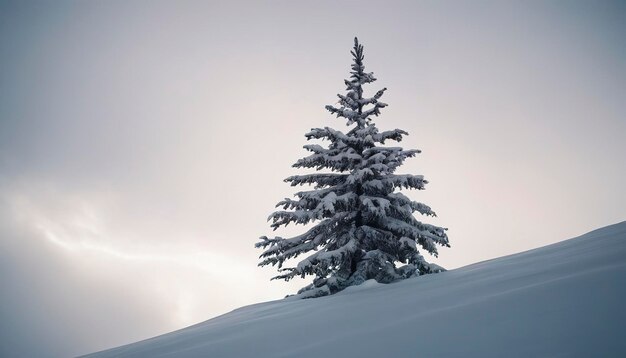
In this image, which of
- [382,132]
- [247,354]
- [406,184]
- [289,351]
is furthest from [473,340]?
[382,132]

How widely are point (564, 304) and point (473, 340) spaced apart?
33.4 inches

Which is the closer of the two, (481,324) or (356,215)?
(481,324)

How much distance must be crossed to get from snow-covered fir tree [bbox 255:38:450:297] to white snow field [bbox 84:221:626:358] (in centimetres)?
533

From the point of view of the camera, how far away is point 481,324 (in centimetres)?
268

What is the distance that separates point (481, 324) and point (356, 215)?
8.36 m

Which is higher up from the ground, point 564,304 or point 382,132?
point 382,132

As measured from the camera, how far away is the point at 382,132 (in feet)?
36.9

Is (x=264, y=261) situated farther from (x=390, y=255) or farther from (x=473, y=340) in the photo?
(x=473, y=340)

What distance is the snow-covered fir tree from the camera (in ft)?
32.9

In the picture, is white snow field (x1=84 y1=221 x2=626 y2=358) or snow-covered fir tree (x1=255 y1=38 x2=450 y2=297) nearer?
white snow field (x1=84 y1=221 x2=626 y2=358)

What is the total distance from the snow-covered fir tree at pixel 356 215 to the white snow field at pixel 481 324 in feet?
17.5

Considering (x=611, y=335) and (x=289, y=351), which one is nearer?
(x=611, y=335)

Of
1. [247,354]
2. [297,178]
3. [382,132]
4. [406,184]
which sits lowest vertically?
[247,354]

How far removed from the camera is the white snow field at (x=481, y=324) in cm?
213
